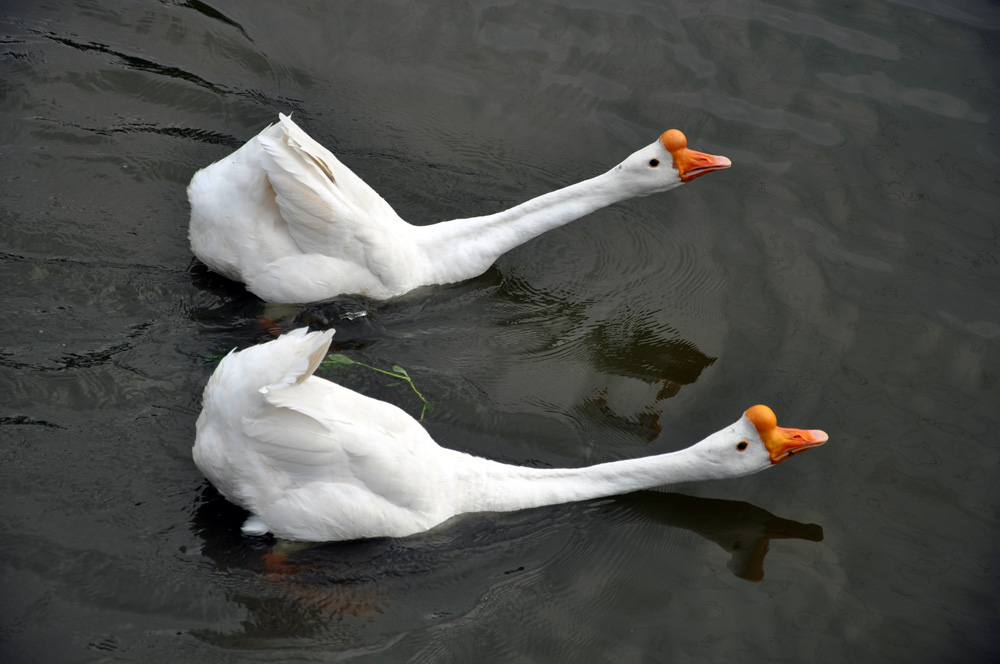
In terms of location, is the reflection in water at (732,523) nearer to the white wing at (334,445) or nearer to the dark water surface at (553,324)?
the dark water surface at (553,324)

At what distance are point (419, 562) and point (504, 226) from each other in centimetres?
286

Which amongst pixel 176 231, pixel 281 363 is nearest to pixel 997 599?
pixel 281 363

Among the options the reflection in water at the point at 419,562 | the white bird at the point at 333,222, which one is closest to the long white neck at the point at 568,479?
the reflection in water at the point at 419,562

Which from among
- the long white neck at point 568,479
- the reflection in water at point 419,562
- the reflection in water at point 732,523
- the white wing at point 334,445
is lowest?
the reflection in water at point 419,562

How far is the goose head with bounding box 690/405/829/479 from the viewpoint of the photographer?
5363mm

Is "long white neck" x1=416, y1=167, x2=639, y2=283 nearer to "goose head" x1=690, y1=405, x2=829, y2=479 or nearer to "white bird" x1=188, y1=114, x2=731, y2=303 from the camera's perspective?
"white bird" x1=188, y1=114, x2=731, y2=303

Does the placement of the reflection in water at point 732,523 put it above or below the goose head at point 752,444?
below

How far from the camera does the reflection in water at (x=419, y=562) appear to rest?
486 centimetres

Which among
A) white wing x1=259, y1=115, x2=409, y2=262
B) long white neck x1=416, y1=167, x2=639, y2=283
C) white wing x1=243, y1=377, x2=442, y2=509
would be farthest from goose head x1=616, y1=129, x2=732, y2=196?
white wing x1=243, y1=377, x2=442, y2=509

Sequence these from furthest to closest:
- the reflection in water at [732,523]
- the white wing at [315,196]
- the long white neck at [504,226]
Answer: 1. the long white neck at [504,226]
2. the white wing at [315,196]
3. the reflection in water at [732,523]

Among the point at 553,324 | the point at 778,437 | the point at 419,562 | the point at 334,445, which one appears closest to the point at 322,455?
the point at 334,445

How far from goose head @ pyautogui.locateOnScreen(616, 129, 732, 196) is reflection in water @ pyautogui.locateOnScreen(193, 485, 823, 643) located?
98.4 inches

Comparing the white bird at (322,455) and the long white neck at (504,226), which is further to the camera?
the long white neck at (504,226)

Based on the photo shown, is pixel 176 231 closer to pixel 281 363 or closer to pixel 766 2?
A: pixel 281 363
